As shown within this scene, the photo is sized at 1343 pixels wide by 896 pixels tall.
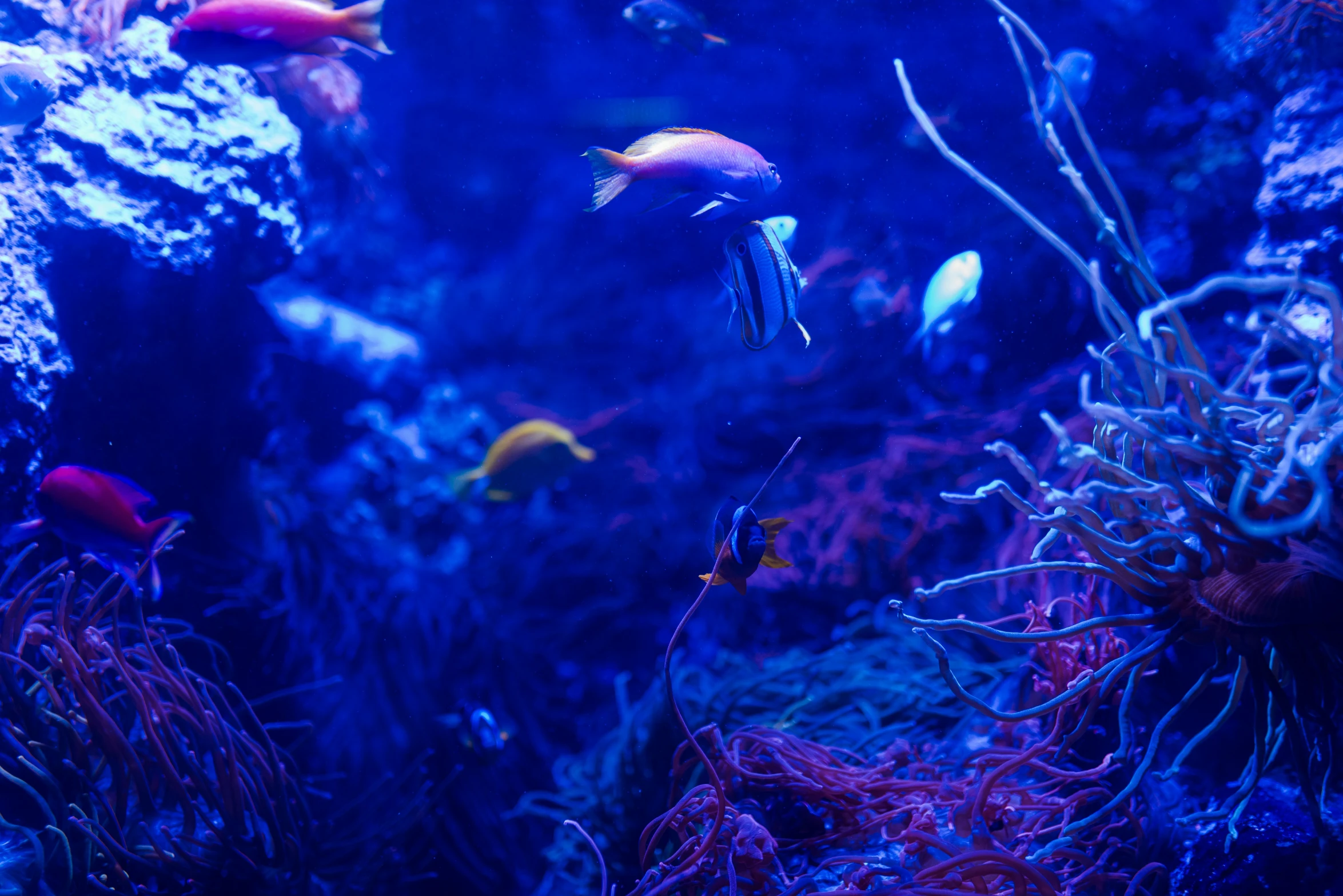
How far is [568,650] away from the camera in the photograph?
3.55m

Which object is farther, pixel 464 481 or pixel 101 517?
pixel 464 481

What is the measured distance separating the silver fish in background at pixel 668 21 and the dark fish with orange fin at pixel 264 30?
1.87 metres

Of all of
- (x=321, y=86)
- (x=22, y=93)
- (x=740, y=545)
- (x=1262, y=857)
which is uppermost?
(x=22, y=93)

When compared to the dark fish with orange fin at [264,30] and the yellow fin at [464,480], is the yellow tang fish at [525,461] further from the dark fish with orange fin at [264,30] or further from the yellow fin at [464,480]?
the dark fish with orange fin at [264,30]

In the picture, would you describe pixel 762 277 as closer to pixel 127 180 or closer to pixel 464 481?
pixel 464 481

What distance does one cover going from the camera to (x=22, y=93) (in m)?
2.54

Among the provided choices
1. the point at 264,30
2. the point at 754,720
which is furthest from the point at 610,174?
the point at 754,720

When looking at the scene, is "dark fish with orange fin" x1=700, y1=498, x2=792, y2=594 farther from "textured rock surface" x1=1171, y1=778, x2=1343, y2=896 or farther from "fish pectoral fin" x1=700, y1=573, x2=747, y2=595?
"textured rock surface" x1=1171, y1=778, x2=1343, y2=896

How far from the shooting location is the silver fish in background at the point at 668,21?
3906 millimetres

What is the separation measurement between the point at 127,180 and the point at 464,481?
209cm

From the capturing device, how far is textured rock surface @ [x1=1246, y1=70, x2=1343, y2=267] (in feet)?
8.68

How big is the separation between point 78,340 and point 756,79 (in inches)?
201

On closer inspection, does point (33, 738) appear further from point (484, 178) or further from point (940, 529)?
point (484, 178)

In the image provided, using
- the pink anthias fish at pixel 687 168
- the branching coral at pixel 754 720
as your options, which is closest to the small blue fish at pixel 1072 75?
the pink anthias fish at pixel 687 168
